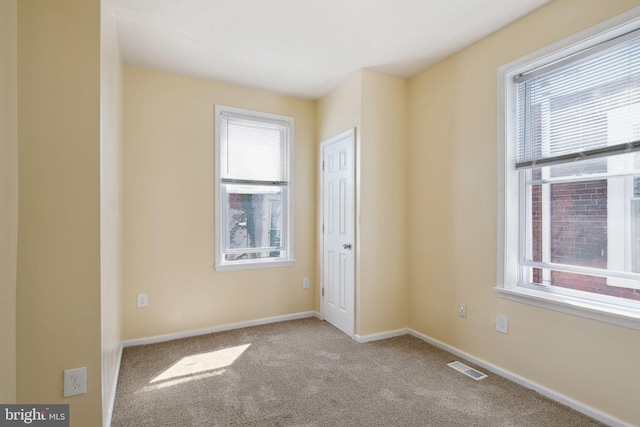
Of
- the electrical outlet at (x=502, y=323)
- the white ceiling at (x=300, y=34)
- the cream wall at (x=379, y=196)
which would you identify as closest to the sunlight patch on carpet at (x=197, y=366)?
the cream wall at (x=379, y=196)

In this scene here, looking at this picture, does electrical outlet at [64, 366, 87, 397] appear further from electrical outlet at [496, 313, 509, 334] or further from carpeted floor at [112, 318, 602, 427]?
electrical outlet at [496, 313, 509, 334]

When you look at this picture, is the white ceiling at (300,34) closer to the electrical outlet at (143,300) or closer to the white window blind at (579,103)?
the white window blind at (579,103)

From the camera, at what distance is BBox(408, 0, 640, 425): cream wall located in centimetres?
190

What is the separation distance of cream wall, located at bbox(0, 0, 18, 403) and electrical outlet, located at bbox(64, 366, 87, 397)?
0.60 ft

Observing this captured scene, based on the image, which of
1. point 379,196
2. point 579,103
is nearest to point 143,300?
point 379,196

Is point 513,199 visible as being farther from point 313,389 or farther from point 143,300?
point 143,300

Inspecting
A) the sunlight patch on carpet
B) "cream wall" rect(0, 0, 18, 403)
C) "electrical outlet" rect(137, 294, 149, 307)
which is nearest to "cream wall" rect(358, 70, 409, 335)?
the sunlight patch on carpet

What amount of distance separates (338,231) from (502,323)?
5.60 feet

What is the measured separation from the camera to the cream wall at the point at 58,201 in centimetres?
145

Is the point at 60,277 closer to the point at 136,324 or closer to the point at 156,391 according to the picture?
the point at 156,391

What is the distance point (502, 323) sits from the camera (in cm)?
243

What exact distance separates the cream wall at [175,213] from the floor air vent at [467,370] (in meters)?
1.97

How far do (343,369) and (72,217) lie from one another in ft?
6.83

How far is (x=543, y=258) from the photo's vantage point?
2.31m
